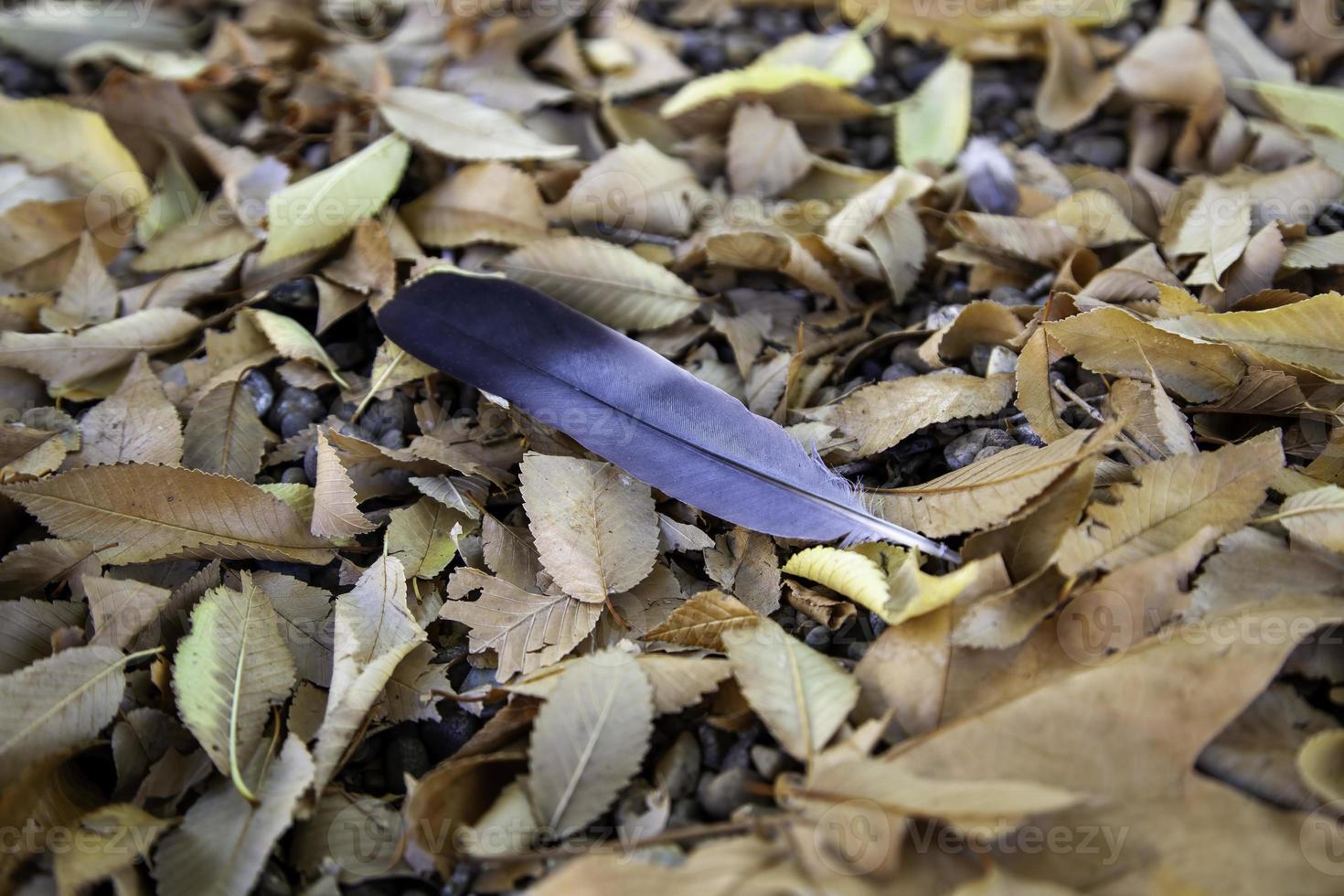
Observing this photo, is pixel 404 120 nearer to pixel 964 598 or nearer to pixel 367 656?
pixel 367 656

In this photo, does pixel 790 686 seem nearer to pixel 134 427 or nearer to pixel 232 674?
pixel 232 674

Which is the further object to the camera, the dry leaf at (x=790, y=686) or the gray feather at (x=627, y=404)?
the gray feather at (x=627, y=404)

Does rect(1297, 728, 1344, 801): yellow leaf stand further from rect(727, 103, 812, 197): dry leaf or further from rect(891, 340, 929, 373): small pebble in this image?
rect(727, 103, 812, 197): dry leaf

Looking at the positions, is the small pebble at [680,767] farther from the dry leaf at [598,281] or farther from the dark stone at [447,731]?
the dry leaf at [598,281]

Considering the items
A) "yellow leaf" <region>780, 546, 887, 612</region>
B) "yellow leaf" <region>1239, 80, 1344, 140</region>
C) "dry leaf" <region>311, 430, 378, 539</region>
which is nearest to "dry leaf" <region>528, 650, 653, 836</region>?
"yellow leaf" <region>780, 546, 887, 612</region>

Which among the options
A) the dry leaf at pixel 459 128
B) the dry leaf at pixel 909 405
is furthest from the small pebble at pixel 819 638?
the dry leaf at pixel 459 128

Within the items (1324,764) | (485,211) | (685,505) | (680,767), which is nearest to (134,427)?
(485,211)

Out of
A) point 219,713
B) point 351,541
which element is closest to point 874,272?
point 351,541
